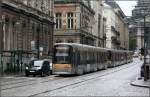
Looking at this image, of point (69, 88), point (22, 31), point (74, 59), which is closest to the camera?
point (69, 88)

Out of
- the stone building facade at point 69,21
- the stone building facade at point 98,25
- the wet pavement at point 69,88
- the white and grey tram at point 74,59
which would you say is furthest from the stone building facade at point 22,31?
the stone building facade at point 98,25

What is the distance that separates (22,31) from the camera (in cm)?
5781

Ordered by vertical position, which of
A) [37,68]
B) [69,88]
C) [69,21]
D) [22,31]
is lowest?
[69,88]

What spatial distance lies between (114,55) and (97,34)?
40871 mm

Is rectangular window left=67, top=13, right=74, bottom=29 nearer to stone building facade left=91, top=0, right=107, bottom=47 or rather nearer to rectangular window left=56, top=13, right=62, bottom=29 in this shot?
rectangular window left=56, top=13, right=62, bottom=29

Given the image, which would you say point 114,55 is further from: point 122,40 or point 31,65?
point 122,40

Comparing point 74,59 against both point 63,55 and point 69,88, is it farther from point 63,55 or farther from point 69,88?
point 69,88

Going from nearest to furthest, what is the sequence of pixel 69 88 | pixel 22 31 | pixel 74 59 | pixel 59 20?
pixel 69 88 < pixel 74 59 < pixel 22 31 < pixel 59 20

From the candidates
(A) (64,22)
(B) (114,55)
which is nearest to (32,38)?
(B) (114,55)

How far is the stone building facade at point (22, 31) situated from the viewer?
51.2 m

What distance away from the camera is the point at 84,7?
9981cm

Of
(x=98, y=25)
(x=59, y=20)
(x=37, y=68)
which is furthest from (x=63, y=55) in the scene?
(x=98, y=25)

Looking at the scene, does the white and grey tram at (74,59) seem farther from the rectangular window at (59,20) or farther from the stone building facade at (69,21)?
the rectangular window at (59,20)

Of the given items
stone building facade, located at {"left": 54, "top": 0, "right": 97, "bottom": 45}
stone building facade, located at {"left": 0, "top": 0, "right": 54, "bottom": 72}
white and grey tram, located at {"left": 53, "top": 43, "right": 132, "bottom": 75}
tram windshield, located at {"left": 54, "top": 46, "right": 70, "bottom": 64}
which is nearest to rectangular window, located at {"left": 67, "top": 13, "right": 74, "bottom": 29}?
stone building facade, located at {"left": 54, "top": 0, "right": 97, "bottom": 45}
